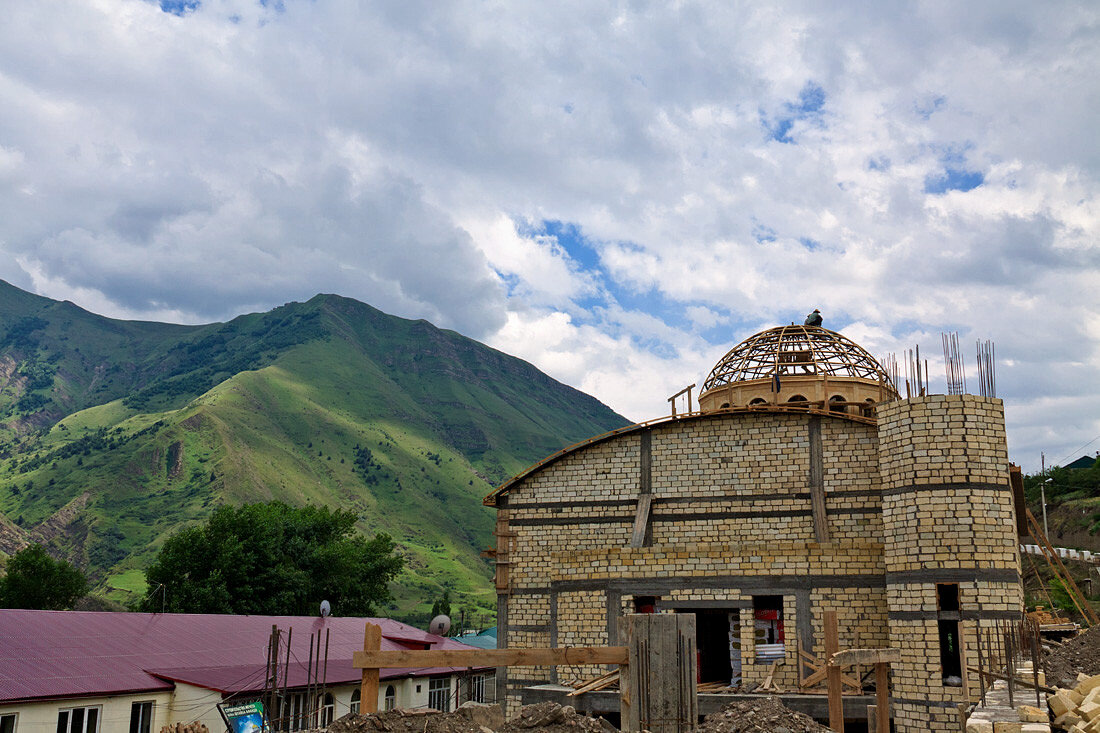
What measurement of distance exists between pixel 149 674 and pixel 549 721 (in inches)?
850

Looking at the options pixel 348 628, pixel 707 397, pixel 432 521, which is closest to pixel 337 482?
Result: pixel 432 521

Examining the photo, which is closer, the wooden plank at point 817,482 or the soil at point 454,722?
the soil at point 454,722

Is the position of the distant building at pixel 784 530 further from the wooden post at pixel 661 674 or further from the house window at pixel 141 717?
the wooden post at pixel 661 674

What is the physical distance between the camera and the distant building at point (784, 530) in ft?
77.4

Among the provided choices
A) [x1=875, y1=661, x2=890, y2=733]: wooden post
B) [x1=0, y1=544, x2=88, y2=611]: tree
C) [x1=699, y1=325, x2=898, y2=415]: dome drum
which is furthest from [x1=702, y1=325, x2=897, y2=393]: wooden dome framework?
[x1=0, y1=544, x2=88, y2=611]: tree

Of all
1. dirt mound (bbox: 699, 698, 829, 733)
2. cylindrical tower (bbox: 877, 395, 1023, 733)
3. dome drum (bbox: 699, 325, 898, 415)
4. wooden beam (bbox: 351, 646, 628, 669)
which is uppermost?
dome drum (bbox: 699, 325, 898, 415)

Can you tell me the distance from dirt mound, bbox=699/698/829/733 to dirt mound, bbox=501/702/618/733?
96.2 inches

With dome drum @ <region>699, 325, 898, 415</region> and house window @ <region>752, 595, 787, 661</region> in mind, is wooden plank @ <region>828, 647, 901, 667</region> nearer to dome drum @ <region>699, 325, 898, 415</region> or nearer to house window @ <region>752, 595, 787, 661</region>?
house window @ <region>752, 595, 787, 661</region>

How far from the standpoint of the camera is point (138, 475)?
149000 millimetres

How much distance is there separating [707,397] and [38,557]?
43.2 metres

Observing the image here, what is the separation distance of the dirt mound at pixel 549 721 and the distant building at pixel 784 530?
49.5 ft

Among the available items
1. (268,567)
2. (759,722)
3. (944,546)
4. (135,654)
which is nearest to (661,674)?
(759,722)

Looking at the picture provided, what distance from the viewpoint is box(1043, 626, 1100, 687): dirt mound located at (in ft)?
58.1

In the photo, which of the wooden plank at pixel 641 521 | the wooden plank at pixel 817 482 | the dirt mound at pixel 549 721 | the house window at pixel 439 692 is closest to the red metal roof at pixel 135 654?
the house window at pixel 439 692
